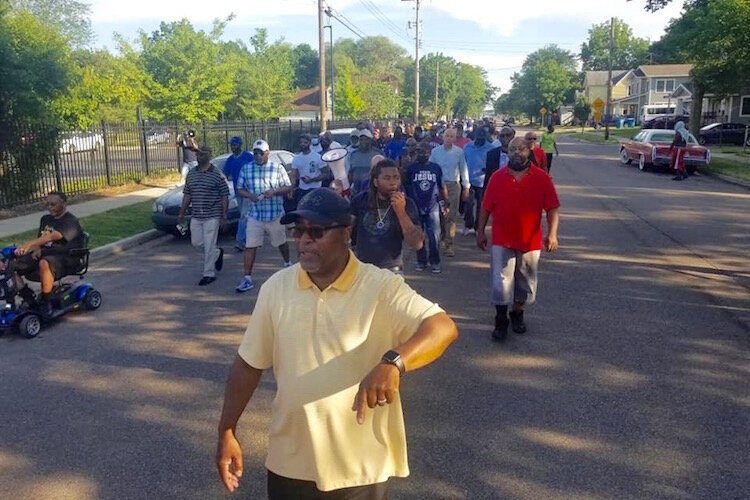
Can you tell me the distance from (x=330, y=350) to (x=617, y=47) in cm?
13996

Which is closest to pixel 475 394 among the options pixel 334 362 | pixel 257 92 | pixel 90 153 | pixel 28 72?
pixel 334 362

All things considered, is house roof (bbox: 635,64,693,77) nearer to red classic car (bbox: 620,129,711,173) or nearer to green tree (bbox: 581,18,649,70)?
green tree (bbox: 581,18,649,70)

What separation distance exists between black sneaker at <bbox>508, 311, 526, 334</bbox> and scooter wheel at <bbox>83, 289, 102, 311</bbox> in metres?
4.61

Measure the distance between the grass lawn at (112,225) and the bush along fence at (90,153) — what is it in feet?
4.68

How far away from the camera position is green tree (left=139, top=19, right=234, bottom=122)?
34.2 m

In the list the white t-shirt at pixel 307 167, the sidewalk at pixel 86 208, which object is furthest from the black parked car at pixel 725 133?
the white t-shirt at pixel 307 167

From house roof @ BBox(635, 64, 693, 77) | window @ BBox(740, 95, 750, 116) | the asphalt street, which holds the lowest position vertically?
the asphalt street

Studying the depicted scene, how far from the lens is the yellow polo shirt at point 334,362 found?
221 centimetres

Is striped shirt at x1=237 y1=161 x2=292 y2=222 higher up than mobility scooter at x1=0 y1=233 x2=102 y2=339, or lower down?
higher up

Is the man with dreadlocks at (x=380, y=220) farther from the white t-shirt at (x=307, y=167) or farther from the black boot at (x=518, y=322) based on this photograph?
the white t-shirt at (x=307, y=167)

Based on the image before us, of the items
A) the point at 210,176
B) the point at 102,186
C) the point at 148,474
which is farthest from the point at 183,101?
the point at 148,474

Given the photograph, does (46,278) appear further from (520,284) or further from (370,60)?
(370,60)

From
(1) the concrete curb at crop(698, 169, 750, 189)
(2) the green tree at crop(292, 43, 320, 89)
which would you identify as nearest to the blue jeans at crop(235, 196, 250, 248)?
(1) the concrete curb at crop(698, 169, 750, 189)

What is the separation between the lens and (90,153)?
18250 mm
